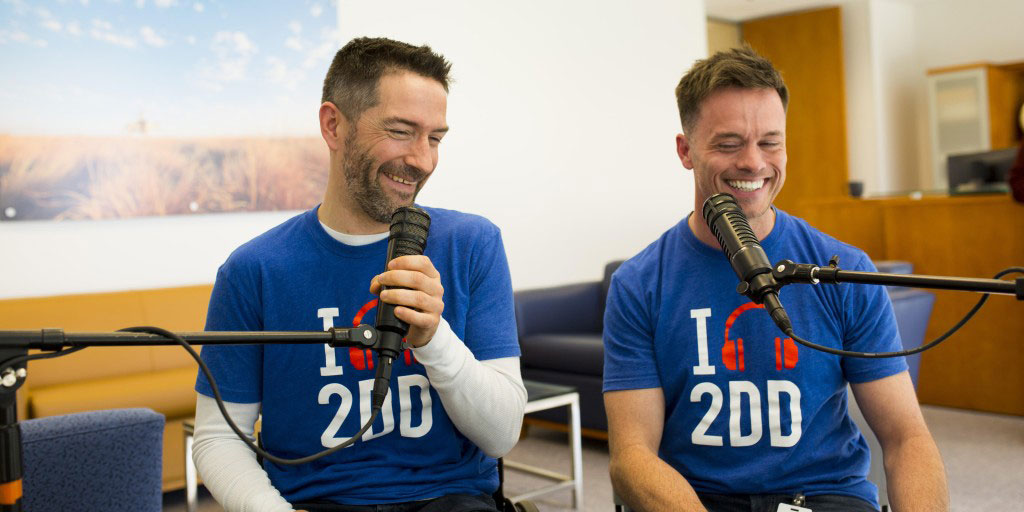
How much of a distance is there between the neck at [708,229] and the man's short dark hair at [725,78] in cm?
17

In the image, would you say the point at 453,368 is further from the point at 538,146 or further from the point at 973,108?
the point at 973,108

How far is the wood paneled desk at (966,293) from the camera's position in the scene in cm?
441

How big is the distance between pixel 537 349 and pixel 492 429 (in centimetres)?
301

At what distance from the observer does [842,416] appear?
1.62 m

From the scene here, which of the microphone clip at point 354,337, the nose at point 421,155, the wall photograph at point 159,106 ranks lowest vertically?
the microphone clip at point 354,337

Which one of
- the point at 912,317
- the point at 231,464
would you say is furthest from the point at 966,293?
the point at 231,464

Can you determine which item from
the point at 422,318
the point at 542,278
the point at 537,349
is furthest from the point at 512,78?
the point at 422,318

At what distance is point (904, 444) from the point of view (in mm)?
1521

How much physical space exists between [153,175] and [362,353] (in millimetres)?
3128

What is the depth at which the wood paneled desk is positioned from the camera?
14.5ft

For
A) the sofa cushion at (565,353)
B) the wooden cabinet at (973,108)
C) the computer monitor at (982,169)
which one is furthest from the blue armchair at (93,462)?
the wooden cabinet at (973,108)

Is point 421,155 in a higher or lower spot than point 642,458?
higher

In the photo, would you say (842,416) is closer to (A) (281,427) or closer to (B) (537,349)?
(A) (281,427)

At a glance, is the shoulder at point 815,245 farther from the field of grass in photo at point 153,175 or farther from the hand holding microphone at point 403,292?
the field of grass in photo at point 153,175
